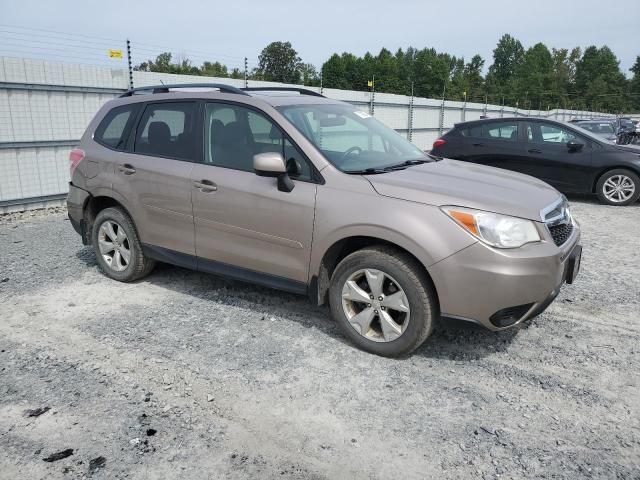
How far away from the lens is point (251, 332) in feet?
13.3

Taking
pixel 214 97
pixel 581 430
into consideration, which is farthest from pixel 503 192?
pixel 214 97

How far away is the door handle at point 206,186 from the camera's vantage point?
4186 millimetres

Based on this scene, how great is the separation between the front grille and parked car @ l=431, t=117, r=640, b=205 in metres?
6.39

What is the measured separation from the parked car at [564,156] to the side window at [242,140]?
7167mm

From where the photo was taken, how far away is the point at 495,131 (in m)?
10.3

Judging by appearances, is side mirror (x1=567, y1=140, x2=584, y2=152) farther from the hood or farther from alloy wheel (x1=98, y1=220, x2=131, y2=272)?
alloy wheel (x1=98, y1=220, x2=131, y2=272)

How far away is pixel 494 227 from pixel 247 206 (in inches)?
71.8

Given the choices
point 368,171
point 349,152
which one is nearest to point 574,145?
point 349,152

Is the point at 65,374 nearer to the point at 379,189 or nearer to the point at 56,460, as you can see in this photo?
the point at 56,460

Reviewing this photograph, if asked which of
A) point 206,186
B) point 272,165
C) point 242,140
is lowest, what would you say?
point 206,186

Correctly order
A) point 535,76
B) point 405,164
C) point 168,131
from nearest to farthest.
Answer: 1. point 405,164
2. point 168,131
3. point 535,76

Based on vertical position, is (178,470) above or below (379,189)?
below

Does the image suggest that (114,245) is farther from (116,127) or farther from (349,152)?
(349,152)

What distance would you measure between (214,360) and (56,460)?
1.20 m
